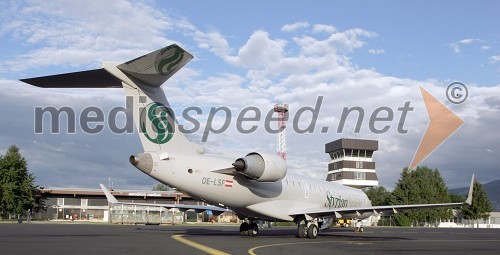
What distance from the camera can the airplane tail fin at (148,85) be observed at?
16.0 metres

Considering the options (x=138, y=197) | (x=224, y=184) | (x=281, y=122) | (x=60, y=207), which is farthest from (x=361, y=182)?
(x=224, y=184)

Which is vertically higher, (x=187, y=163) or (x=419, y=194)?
(x=187, y=163)

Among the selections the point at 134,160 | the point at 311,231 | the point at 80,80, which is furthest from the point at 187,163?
the point at 311,231

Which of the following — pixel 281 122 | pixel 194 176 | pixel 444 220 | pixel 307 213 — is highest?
pixel 281 122

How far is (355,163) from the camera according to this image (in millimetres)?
124188

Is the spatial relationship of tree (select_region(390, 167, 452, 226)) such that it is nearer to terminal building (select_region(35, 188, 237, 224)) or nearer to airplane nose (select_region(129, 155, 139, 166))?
terminal building (select_region(35, 188, 237, 224))

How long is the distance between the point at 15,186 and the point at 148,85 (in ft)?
180

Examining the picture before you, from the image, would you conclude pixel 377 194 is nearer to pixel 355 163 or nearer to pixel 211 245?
pixel 355 163

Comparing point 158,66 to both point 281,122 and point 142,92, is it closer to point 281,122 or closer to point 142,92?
point 142,92

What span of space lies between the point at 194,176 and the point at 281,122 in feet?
268

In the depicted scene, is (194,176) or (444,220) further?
(444,220)

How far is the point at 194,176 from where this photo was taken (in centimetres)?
2069

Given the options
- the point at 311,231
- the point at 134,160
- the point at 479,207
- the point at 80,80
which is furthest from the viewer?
the point at 479,207

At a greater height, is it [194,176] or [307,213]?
[194,176]
